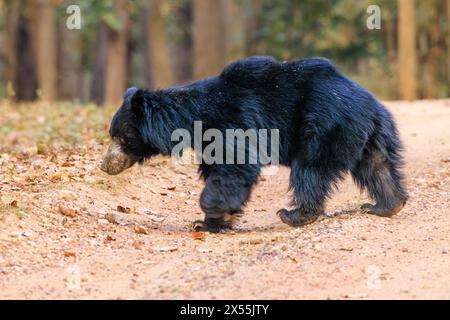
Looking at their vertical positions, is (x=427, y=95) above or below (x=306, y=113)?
below

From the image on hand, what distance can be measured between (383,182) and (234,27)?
33.5 m

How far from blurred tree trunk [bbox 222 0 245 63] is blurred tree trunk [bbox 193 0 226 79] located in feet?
16.9

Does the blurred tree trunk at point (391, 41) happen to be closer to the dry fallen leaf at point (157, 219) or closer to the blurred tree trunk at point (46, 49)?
the blurred tree trunk at point (46, 49)

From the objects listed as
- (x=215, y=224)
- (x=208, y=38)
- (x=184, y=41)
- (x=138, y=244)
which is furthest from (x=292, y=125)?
(x=184, y=41)

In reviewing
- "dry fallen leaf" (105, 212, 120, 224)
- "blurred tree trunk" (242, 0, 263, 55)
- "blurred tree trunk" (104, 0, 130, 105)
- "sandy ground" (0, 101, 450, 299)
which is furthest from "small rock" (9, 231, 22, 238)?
"blurred tree trunk" (242, 0, 263, 55)

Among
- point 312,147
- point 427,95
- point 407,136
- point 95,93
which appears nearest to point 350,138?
point 312,147

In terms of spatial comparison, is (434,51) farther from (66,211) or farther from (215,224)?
(66,211)

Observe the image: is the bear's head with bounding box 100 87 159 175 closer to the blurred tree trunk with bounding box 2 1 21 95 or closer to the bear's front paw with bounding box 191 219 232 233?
the bear's front paw with bounding box 191 219 232 233

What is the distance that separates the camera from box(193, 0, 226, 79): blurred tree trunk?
65.1 feet

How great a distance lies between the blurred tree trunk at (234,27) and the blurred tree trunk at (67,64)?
5190 mm

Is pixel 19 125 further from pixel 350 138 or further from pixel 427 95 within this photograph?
pixel 427 95
